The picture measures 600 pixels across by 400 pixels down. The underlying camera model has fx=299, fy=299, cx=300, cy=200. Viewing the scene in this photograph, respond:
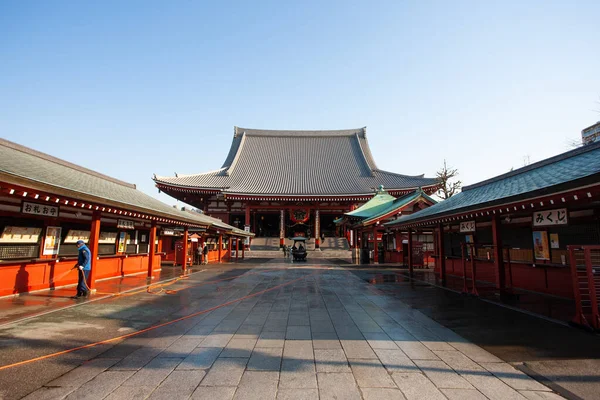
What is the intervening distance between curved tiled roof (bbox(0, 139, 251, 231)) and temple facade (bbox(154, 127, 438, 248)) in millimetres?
15677

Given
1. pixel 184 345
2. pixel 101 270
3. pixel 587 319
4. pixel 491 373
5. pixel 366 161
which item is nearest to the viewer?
pixel 491 373

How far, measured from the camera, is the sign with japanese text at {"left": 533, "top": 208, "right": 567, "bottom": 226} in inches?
264

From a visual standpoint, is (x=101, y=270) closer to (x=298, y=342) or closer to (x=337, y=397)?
(x=298, y=342)

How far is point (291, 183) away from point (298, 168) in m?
4.37

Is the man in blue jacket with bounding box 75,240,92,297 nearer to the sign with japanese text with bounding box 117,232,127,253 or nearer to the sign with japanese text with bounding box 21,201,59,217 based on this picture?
the sign with japanese text with bounding box 21,201,59,217

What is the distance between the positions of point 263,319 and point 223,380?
290cm

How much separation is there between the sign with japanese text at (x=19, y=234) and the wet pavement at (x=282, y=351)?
117 inches

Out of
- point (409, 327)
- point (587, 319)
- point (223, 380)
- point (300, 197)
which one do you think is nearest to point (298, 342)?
point (223, 380)

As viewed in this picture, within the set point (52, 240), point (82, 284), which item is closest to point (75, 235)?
point (52, 240)

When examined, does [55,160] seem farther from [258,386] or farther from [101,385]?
[258,386]

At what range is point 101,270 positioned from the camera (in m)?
11.8

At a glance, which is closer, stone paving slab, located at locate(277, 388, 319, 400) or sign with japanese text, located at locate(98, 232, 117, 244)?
stone paving slab, located at locate(277, 388, 319, 400)

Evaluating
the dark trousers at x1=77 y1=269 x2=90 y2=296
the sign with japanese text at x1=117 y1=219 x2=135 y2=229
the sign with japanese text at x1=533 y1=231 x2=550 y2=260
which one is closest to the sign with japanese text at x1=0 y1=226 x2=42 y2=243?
the dark trousers at x1=77 y1=269 x2=90 y2=296

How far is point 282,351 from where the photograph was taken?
462 cm
